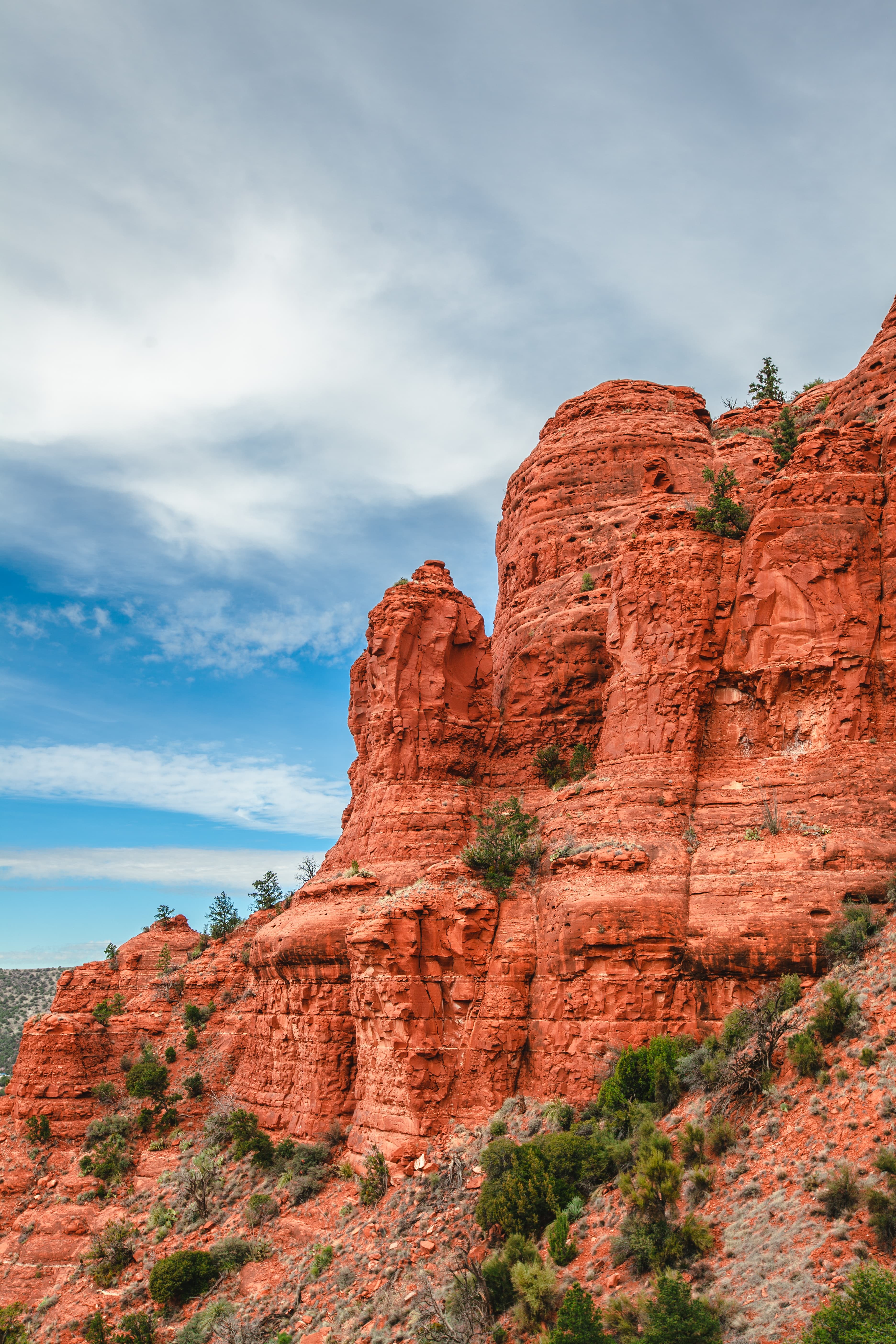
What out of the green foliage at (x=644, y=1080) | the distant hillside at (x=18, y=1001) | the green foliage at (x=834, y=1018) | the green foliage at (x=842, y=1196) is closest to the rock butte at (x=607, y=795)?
the green foliage at (x=644, y=1080)

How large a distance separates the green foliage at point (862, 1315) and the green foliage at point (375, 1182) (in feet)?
49.3

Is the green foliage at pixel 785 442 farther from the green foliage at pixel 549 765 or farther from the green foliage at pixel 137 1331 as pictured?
the green foliage at pixel 137 1331

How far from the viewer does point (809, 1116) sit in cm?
1495

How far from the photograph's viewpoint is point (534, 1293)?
14.6 metres

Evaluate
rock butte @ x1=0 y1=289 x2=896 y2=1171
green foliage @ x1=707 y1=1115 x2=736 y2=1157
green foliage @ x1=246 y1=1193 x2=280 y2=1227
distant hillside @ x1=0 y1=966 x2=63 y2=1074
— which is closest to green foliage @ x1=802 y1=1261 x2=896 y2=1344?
green foliage @ x1=707 y1=1115 x2=736 y2=1157

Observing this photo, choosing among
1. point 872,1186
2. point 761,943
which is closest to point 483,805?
point 761,943

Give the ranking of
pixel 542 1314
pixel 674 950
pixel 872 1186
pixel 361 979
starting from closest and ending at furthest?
pixel 872 1186 → pixel 542 1314 → pixel 674 950 → pixel 361 979

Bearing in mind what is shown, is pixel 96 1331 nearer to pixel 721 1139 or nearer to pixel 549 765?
pixel 721 1139

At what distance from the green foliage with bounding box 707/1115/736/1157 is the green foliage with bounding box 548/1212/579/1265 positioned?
3.15 meters

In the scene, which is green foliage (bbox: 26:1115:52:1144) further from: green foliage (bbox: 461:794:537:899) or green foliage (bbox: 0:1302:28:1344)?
green foliage (bbox: 461:794:537:899)

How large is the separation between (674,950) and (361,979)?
9.99 metres

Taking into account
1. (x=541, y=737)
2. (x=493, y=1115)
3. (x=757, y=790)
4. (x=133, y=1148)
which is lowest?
(x=133, y=1148)

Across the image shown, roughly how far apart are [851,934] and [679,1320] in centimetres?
1072

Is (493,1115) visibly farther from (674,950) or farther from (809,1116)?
(809,1116)
